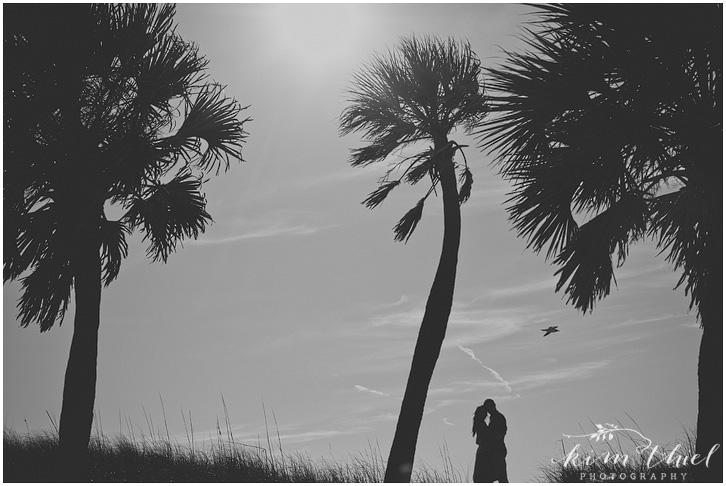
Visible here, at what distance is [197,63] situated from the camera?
12.4m

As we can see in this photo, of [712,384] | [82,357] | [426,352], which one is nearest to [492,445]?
[426,352]

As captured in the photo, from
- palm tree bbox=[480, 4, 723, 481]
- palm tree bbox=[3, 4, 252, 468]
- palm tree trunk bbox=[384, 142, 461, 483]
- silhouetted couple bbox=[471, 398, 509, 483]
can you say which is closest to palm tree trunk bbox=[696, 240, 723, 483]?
palm tree bbox=[480, 4, 723, 481]

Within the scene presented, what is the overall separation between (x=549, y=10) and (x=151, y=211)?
24.1ft

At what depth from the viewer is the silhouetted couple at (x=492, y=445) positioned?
9.34 metres

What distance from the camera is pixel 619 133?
8508mm

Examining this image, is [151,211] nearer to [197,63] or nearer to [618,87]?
[197,63]

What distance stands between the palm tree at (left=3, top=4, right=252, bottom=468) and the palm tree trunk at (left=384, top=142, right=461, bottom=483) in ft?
13.5

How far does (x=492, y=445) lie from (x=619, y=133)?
14.1 ft

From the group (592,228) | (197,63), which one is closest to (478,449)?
(592,228)

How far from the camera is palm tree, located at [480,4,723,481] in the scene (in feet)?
27.4

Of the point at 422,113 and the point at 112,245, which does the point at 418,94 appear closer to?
the point at 422,113

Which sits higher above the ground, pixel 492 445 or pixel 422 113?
pixel 422 113

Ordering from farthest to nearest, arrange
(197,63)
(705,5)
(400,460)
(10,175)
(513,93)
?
(197,63), (10,175), (400,460), (513,93), (705,5)

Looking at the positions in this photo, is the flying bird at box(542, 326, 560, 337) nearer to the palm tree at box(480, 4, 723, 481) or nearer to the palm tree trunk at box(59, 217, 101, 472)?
the palm tree at box(480, 4, 723, 481)
